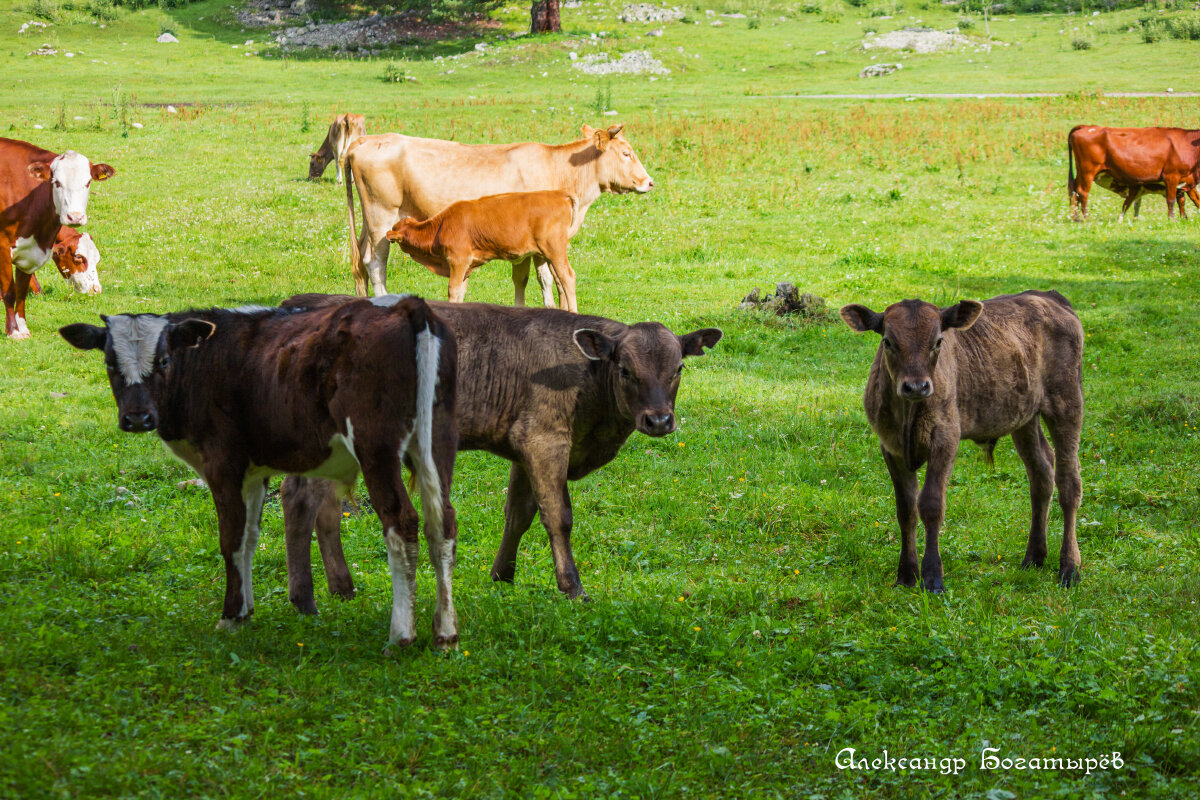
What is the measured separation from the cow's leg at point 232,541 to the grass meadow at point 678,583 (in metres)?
0.16

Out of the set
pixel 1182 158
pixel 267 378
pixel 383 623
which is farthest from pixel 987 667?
pixel 1182 158

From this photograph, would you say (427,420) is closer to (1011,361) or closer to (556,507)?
(556,507)

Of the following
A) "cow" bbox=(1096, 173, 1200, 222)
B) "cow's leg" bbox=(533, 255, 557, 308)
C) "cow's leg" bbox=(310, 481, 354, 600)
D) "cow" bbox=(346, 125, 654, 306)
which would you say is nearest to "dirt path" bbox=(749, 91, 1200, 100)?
"cow" bbox=(1096, 173, 1200, 222)

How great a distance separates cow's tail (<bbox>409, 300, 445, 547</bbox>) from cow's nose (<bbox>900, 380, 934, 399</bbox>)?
3263mm

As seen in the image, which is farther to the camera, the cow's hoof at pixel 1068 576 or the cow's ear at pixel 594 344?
the cow's hoof at pixel 1068 576

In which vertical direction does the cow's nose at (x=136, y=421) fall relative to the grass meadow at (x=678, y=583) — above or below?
above

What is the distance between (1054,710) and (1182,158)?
24.7 m

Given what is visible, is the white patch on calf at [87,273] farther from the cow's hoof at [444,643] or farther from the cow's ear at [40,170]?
the cow's hoof at [444,643]

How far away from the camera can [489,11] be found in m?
63.9

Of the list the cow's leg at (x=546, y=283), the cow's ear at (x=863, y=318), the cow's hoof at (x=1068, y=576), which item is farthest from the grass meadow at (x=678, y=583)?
the cow's ear at (x=863, y=318)

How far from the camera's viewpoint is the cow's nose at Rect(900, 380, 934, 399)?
7559 mm

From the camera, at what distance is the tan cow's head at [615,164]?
60.7 ft

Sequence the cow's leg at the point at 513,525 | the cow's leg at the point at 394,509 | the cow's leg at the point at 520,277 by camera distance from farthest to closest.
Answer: the cow's leg at the point at 520,277 → the cow's leg at the point at 513,525 → the cow's leg at the point at 394,509

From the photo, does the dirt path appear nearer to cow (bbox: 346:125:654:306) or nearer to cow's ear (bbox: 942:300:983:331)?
cow (bbox: 346:125:654:306)
